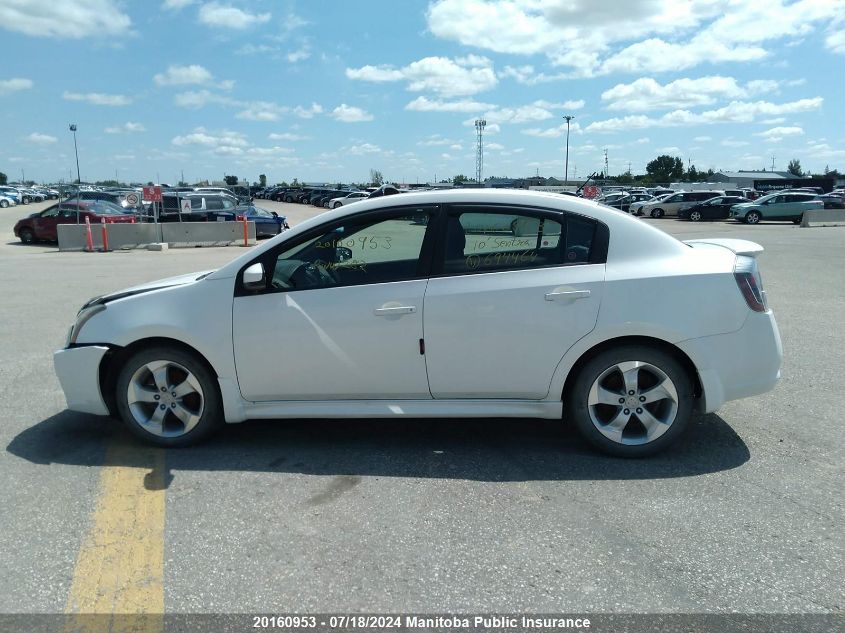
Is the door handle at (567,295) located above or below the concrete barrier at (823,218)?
above

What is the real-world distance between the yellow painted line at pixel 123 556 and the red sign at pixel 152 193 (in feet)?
59.1

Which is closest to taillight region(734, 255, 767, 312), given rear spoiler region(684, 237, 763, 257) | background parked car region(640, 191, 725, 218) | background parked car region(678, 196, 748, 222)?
rear spoiler region(684, 237, 763, 257)

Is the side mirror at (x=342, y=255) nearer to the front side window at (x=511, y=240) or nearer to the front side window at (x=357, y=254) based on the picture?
the front side window at (x=357, y=254)

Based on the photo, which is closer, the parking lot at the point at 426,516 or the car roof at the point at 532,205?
the parking lot at the point at 426,516

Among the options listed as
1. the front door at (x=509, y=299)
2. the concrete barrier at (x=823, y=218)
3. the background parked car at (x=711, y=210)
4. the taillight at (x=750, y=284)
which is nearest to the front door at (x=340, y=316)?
the front door at (x=509, y=299)

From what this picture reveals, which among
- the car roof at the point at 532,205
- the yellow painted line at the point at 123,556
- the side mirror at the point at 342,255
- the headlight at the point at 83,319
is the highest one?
the car roof at the point at 532,205

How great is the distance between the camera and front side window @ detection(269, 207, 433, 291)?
4176 millimetres

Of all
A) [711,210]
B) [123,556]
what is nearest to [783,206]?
[711,210]

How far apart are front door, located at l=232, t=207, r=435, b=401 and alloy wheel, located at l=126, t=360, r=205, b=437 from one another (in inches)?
15.0

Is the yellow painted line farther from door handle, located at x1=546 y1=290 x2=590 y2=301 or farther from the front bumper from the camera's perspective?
door handle, located at x1=546 y1=290 x2=590 y2=301

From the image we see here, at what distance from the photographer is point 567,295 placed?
3.95 meters

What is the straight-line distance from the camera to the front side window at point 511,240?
4086 mm

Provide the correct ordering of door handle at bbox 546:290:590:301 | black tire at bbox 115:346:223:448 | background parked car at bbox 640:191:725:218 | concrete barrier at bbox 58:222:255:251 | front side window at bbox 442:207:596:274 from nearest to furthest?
door handle at bbox 546:290:590:301 < front side window at bbox 442:207:596:274 < black tire at bbox 115:346:223:448 < concrete barrier at bbox 58:222:255:251 < background parked car at bbox 640:191:725:218

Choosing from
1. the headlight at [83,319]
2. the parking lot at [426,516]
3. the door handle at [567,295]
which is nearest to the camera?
the parking lot at [426,516]
